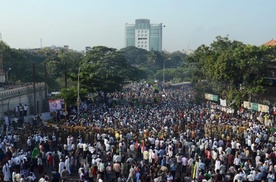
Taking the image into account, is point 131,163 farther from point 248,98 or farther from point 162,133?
point 248,98

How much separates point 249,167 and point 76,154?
7586mm

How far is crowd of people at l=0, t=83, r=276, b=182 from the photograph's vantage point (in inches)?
573

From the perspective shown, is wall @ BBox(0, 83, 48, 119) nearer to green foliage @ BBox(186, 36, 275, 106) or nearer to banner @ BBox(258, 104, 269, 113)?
green foliage @ BBox(186, 36, 275, 106)

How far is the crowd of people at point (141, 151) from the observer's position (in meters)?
14.5

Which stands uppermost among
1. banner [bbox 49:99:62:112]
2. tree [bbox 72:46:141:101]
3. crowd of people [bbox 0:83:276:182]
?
tree [bbox 72:46:141:101]

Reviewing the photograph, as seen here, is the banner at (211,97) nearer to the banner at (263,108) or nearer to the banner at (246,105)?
the banner at (246,105)

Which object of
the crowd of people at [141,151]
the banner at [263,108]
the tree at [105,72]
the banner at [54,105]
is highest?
the tree at [105,72]

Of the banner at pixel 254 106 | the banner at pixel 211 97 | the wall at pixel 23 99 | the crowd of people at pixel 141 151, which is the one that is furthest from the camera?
the banner at pixel 211 97

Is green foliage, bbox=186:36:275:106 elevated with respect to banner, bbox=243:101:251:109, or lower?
elevated

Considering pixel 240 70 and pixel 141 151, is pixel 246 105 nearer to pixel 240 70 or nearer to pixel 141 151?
pixel 240 70

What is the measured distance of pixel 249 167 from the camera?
48.8 ft

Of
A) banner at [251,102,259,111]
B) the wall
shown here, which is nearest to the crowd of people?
banner at [251,102,259,111]

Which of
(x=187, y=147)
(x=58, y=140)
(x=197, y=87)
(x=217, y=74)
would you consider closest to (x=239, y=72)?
(x=217, y=74)

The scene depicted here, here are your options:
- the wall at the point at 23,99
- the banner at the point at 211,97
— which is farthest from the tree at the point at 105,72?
the banner at the point at 211,97
